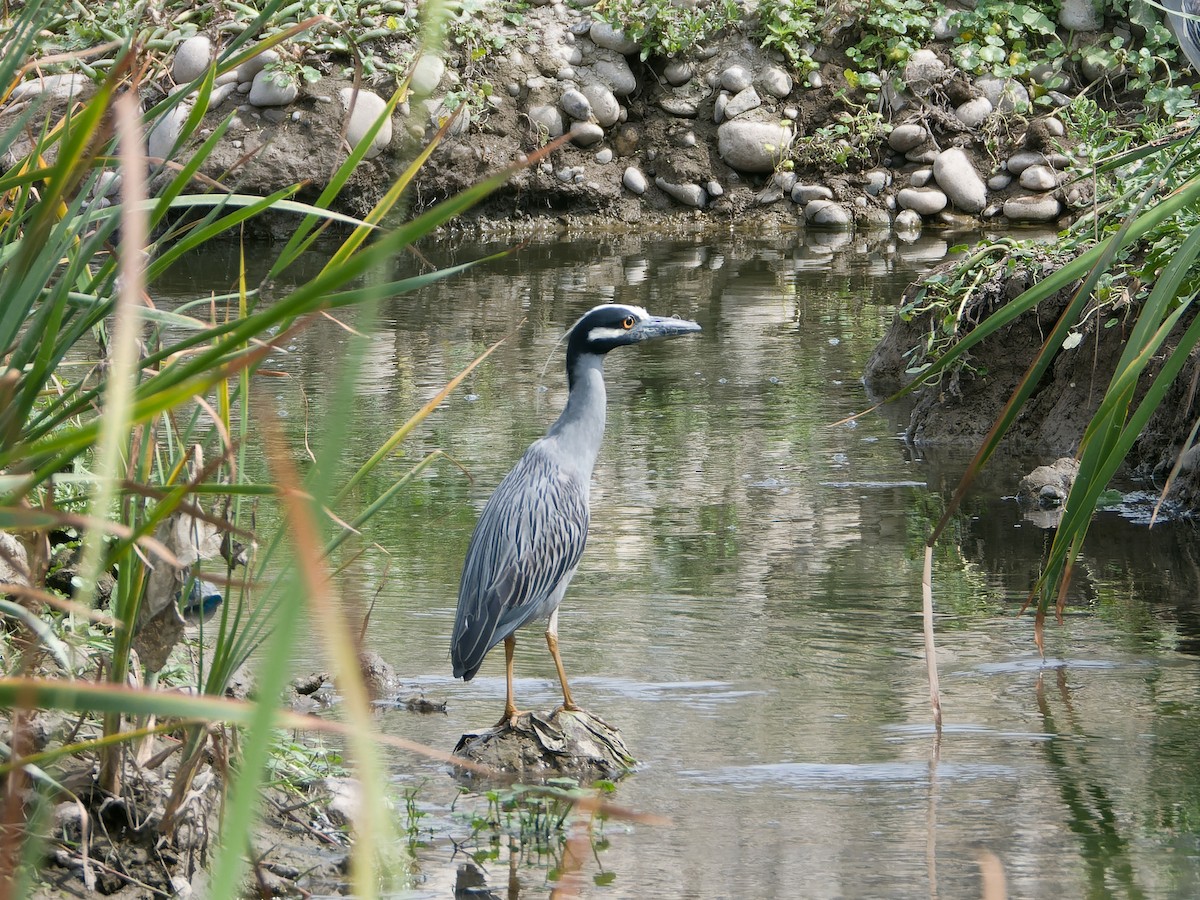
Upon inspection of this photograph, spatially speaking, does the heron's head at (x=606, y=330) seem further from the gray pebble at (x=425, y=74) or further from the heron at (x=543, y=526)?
the gray pebble at (x=425, y=74)

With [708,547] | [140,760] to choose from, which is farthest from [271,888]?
[708,547]

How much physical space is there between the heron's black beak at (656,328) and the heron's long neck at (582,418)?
0.54 feet

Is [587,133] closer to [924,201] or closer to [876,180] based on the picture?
[876,180]

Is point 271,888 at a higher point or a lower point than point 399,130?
lower

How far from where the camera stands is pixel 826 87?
13672 millimetres

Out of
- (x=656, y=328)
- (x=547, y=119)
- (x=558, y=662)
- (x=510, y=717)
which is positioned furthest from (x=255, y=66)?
(x=510, y=717)

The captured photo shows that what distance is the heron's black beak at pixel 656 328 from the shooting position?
4438mm

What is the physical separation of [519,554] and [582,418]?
52 centimetres

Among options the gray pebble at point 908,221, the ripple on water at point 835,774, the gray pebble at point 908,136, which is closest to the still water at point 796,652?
the ripple on water at point 835,774

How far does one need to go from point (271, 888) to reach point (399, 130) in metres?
10.4

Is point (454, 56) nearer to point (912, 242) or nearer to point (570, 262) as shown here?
point (570, 262)

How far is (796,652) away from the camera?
444 cm

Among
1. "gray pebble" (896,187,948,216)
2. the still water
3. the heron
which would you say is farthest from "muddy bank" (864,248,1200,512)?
"gray pebble" (896,187,948,216)

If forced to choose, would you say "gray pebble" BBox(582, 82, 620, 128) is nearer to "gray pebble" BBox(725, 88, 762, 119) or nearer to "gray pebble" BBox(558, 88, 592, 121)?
"gray pebble" BBox(558, 88, 592, 121)
